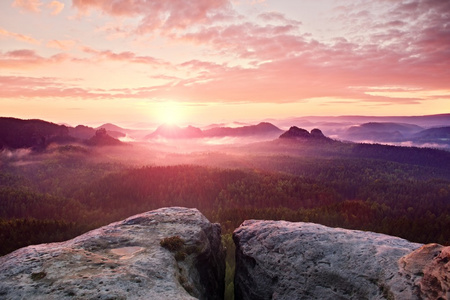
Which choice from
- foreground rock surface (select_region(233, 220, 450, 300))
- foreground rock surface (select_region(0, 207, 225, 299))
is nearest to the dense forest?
foreground rock surface (select_region(0, 207, 225, 299))

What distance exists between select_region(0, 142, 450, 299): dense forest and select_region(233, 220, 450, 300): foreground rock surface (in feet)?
53.9

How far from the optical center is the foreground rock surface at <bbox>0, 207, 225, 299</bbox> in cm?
1170

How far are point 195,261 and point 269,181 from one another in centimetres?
11576

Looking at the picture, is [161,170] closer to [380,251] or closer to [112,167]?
[112,167]

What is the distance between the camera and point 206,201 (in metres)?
108

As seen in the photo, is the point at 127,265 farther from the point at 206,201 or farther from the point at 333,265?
the point at 206,201

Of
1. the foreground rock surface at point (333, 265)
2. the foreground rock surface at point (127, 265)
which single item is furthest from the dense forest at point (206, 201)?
the foreground rock surface at point (333, 265)

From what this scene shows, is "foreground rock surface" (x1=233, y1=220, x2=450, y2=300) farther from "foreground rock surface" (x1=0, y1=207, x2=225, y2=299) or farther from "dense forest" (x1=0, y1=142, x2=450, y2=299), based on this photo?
"dense forest" (x1=0, y1=142, x2=450, y2=299)

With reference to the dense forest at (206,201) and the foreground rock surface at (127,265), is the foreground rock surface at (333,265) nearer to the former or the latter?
the foreground rock surface at (127,265)

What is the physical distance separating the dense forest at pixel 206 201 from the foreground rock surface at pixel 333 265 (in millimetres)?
16418

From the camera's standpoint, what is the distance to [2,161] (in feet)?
639

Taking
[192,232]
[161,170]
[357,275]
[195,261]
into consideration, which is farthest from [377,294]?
[161,170]

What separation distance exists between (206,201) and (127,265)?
95015mm

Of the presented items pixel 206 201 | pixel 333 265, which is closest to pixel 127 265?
pixel 333 265
